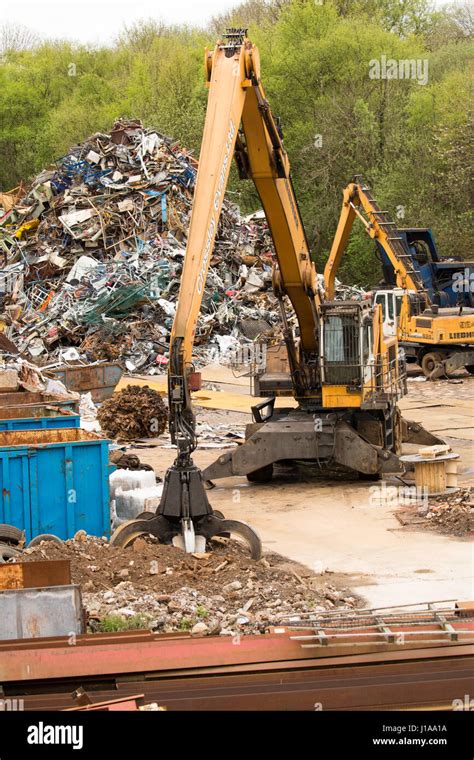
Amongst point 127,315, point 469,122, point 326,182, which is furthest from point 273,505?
point 326,182

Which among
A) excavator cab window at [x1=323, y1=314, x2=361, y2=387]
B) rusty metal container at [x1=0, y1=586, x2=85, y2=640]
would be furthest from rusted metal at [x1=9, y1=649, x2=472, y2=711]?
excavator cab window at [x1=323, y1=314, x2=361, y2=387]

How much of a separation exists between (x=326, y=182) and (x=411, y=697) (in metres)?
40.2

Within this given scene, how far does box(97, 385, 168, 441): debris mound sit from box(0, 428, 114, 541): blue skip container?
8071 millimetres

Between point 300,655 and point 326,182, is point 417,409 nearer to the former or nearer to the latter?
point 300,655

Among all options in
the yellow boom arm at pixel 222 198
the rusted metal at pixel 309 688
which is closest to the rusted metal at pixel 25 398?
the yellow boom arm at pixel 222 198

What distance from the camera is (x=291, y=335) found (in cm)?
1716

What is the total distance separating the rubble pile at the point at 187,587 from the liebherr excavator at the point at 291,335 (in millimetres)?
3004

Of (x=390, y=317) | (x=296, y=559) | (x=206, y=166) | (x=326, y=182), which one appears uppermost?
(x=326, y=182)

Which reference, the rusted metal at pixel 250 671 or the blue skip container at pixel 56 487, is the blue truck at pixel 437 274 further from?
the rusted metal at pixel 250 671

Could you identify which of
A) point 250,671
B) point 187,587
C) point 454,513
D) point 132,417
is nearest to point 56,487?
point 187,587

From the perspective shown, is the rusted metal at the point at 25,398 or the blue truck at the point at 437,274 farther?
the blue truck at the point at 437,274

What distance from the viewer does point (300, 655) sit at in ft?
25.4

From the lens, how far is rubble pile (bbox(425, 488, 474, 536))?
14.0 m

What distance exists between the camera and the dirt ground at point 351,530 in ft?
38.9
